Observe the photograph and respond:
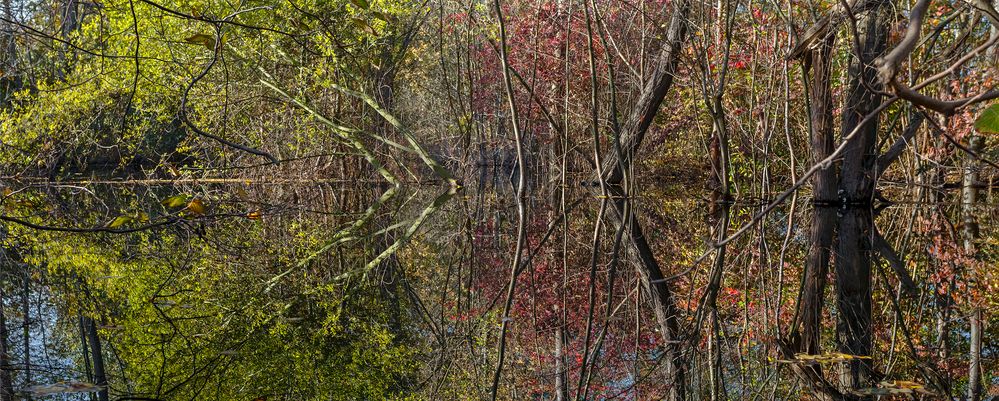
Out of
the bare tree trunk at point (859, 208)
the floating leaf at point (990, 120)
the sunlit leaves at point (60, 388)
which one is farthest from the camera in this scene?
the bare tree trunk at point (859, 208)

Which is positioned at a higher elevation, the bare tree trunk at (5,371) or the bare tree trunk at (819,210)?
the bare tree trunk at (819,210)

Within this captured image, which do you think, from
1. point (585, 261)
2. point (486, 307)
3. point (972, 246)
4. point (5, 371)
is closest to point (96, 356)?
point (5, 371)

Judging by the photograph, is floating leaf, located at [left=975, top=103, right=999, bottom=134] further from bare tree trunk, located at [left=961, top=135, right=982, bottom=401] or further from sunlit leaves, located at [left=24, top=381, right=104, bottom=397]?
sunlit leaves, located at [left=24, top=381, right=104, bottom=397]

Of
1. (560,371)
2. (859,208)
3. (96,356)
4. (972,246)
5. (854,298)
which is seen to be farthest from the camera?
(859,208)

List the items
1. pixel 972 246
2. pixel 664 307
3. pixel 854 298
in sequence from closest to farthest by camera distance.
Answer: pixel 854 298, pixel 664 307, pixel 972 246

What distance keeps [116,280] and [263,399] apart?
2.42m

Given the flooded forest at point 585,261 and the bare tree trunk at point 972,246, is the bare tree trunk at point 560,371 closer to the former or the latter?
the flooded forest at point 585,261

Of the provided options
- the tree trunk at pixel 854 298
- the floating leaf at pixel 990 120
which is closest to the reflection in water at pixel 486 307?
the tree trunk at pixel 854 298

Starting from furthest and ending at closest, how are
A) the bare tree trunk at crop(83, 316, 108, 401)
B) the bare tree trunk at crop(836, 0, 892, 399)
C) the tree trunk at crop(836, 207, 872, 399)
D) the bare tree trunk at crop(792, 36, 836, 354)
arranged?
the bare tree trunk at crop(792, 36, 836, 354) → the bare tree trunk at crop(836, 0, 892, 399) → the tree trunk at crop(836, 207, 872, 399) → the bare tree trunk at crop(83, 316, 108, 401)

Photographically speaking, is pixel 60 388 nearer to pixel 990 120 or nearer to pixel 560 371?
pixel 560 371

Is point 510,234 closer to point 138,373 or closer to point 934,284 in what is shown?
point 934,284

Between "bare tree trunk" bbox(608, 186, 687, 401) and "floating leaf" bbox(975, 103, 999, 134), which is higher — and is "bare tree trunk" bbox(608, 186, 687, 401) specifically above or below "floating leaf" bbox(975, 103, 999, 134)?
below

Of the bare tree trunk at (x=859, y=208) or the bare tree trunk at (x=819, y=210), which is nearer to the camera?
the bare tree trunk at (x=859, y=208)

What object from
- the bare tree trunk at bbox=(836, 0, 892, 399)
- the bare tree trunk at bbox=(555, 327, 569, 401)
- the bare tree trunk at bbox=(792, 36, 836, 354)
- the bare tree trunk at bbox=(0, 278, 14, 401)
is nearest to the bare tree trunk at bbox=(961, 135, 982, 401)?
the bare tree trunk at bbox=(836, 0, 892, 399)
